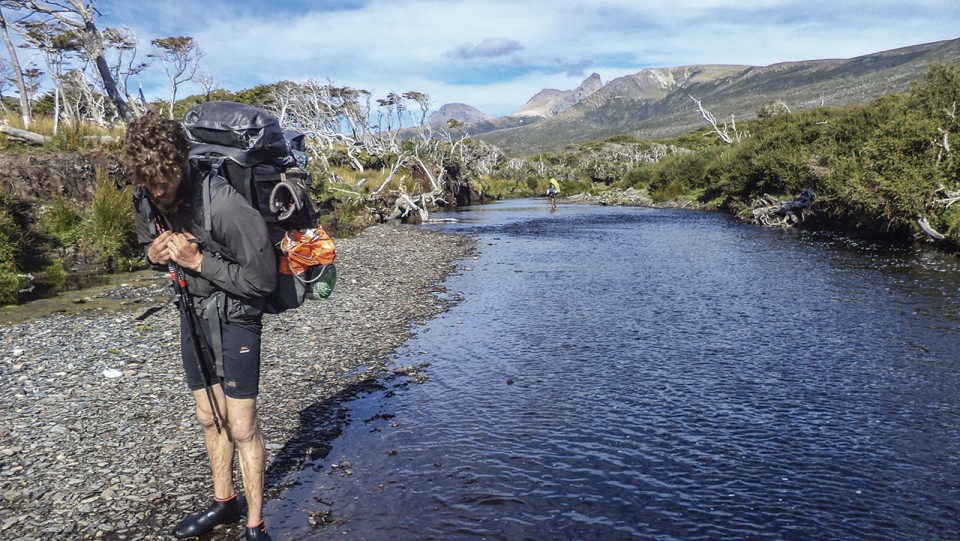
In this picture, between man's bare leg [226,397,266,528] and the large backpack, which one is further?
man's bare leg [226,397,266,528]

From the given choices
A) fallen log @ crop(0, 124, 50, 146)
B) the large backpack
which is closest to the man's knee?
the large backpack

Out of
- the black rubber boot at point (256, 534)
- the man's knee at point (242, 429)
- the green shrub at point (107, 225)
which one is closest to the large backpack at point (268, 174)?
the man's knee at point (242, 429)

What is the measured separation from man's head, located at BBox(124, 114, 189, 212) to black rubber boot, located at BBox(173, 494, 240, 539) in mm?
3087

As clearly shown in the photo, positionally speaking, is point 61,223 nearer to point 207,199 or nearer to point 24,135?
point 24,135

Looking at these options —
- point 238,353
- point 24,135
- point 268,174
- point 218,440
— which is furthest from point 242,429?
point 24,135

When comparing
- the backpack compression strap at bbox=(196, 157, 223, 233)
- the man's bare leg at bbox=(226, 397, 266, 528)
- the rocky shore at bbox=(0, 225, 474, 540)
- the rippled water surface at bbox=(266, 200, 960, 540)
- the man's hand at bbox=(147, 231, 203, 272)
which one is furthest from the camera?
the rippled water surface at bbox=(266, 200, 960, 540)

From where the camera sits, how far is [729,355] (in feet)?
41.7

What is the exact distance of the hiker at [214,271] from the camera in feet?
15.0

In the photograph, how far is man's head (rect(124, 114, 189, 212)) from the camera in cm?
450

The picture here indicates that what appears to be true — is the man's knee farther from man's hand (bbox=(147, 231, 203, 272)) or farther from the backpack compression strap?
the backpack compression strap

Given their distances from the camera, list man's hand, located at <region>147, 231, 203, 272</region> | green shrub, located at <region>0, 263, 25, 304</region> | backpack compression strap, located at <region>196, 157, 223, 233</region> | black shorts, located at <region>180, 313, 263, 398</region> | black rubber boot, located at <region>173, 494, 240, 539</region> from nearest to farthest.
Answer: backpack compression strap, located at <region>196, 157, 223, 233</region>
man's hand, located at <region>147, 231, 203, 272</region>
black shorts, located at <region>180, 313, 263, 398</region>
black rubber boot, located at <region>173, 494, 240, 539</region>
green shrub, located at <region>0, 263, 25, 304</region>

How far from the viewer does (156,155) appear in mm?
4492

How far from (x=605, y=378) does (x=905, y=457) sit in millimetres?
4788

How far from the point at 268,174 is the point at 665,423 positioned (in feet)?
23.2
